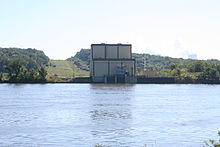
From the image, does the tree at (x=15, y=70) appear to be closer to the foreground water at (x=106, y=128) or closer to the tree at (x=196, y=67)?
the tree at (x=196, y=67)

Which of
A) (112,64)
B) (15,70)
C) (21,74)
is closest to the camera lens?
(15,70)

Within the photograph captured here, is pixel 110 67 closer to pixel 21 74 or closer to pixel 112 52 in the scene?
pixel 112 52

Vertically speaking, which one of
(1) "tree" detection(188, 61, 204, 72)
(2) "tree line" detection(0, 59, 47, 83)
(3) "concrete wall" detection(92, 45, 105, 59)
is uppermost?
(3) "concrete wall" detection(92, 45, 105, 59)

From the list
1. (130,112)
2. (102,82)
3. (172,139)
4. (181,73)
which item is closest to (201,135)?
(172,139)

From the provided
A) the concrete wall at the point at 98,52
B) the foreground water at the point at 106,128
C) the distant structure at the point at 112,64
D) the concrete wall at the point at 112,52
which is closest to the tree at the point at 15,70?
the distant structure at the point at 112,64

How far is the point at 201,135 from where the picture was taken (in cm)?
2856

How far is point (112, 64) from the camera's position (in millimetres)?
130250

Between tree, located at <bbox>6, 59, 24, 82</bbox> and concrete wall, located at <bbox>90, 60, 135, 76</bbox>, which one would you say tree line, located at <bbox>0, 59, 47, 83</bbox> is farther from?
concrete wall, located at <bbox>90, 60, 135, 76</bbox>

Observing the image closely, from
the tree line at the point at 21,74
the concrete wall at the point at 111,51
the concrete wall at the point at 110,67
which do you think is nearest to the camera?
→ the concrete wall at the point at 110,67

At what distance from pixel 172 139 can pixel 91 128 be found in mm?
6525

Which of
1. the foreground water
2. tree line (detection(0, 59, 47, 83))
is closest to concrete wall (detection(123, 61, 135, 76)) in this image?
tree line (detection(0, 59, 47, 83))

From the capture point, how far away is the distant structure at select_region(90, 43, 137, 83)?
128750 mm

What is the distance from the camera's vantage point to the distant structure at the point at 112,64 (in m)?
129

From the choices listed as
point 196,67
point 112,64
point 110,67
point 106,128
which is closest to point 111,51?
point 112,64
